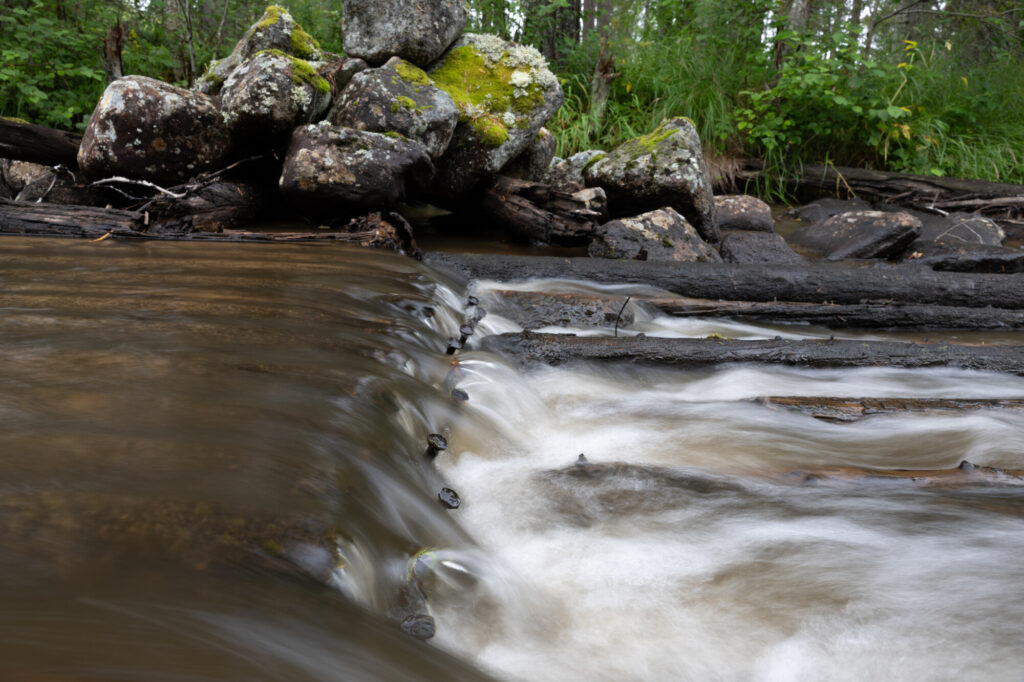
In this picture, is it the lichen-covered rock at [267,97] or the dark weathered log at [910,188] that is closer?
the lichen-covered rock at [267,97]

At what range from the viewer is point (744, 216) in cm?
817

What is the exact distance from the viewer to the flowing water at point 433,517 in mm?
1277

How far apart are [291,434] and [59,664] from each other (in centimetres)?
92

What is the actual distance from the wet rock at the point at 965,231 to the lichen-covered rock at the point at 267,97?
6.72m

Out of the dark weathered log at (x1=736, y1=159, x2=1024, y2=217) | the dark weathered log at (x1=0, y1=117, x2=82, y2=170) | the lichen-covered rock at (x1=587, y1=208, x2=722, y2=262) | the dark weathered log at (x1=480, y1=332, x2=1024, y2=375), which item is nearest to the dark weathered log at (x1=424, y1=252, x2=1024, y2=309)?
the lichen-covered rock at (x1=587, y1=208, x2=722, y2=262)

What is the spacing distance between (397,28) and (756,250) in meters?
4.23

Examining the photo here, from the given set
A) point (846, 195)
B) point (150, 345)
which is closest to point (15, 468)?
point (150, 345)

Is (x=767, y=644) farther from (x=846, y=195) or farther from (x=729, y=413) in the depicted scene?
(x=846, y=195)

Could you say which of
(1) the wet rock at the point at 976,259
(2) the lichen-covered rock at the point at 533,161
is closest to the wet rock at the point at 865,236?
(1) the wet rock at the point at 976,259

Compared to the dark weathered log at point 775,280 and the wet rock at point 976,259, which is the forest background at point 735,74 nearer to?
the wet rock at point 976,259

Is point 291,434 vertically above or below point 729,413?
above

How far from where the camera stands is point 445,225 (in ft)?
25.3

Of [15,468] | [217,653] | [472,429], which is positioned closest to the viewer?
[217,653]

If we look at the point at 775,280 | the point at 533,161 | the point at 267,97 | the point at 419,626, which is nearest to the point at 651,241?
the point at 775,280
